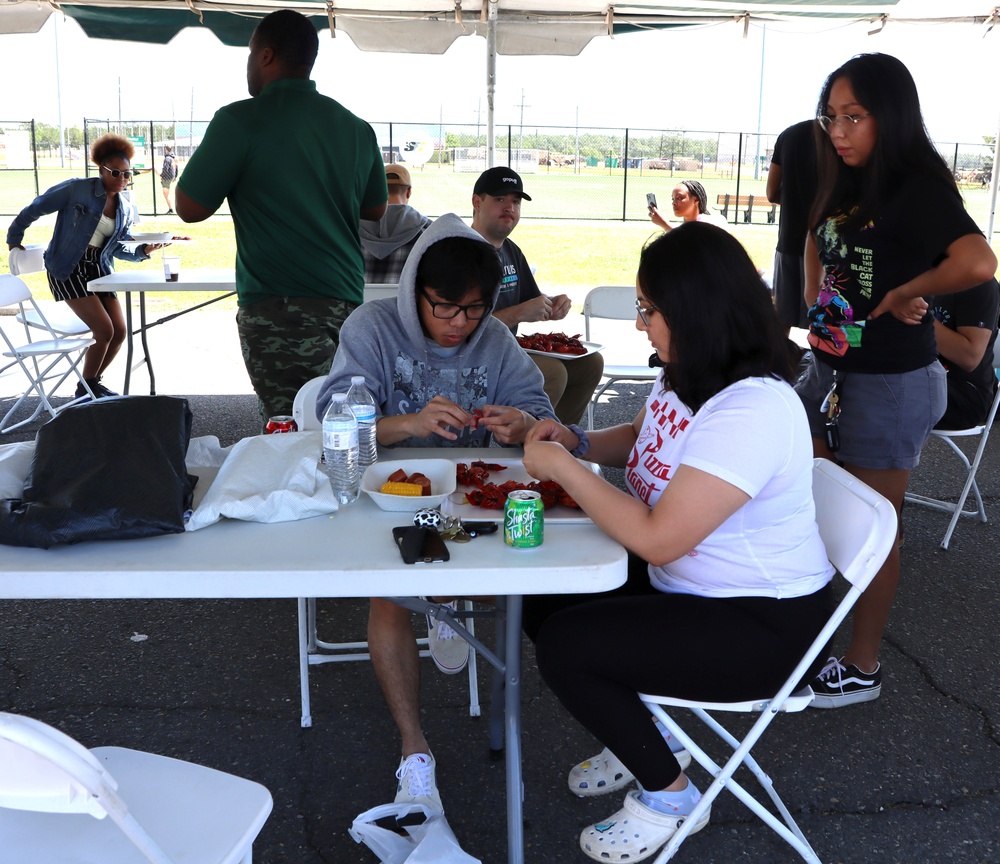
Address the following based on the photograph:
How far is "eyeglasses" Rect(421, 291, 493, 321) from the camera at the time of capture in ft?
7.60

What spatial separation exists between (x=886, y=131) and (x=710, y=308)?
3.04 ft

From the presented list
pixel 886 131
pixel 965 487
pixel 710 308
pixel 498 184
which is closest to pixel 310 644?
pixel 710 308

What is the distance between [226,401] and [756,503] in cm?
475

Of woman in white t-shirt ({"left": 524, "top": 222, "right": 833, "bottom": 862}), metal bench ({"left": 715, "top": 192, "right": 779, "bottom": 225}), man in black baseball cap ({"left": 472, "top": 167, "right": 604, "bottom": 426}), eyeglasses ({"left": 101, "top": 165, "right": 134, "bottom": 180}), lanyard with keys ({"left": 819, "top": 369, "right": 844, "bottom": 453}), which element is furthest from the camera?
metal bench ({"left": 715, "top": 192, "right": 779, "bottom": 225})

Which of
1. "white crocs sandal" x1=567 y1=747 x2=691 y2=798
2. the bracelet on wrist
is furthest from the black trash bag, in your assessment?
"white crocs sandal" x1=567 y1=747 x2=691 y2=798

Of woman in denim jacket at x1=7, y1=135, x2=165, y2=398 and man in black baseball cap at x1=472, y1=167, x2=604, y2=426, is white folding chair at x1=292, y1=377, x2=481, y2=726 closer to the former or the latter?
man in black baseball cap at x1=472, y1=167, x2=604, y2=426

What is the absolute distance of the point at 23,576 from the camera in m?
1.50

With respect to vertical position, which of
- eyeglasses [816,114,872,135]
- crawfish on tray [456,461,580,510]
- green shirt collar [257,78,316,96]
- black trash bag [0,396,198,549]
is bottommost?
crawfish on tray [456,461,580,510]

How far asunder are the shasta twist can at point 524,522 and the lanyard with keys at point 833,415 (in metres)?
1.27

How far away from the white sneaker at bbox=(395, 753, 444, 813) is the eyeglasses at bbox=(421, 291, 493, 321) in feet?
3.30

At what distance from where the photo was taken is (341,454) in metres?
1.90

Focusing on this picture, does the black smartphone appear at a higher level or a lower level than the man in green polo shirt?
lower

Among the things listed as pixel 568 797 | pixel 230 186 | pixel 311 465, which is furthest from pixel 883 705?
pixel 230 186

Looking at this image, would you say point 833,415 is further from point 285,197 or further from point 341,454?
point 285,197
